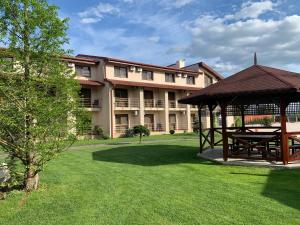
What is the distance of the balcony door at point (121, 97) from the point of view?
31406 mm

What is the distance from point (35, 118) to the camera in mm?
7480

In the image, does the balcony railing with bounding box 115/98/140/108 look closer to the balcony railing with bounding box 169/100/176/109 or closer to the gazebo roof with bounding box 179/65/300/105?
the balcony railing with bounding box 169/100/176/109

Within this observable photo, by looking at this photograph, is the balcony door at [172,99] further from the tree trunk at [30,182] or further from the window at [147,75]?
the tree trunk at [30,182]

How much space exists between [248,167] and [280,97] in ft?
8.58

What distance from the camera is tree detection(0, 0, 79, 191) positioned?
7320 mm

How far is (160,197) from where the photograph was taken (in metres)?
6.78

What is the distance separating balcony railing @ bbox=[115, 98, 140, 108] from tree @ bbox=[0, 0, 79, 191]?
75.7 ft

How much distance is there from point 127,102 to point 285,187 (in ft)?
83.5

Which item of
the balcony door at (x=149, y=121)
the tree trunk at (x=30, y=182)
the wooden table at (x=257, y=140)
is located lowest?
the tree trunk at (x=30, y=182)

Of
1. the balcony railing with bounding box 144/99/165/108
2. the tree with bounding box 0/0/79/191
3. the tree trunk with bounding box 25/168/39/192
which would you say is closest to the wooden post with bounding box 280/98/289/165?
the tree with bounding box 0/0/79/191

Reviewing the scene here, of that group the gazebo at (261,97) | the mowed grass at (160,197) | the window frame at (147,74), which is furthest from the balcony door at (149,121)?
the mowed grass at (160,197)

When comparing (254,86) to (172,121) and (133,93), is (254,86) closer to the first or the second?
(133,93)

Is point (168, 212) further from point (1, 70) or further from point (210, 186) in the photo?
point (1, 70)

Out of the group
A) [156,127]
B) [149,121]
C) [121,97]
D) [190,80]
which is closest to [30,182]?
[121,97]
